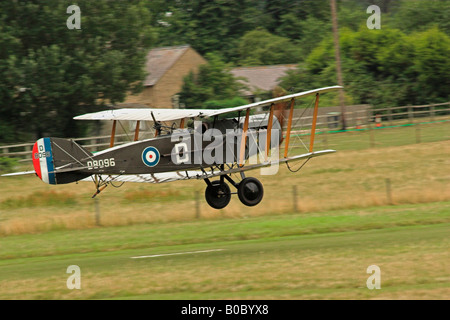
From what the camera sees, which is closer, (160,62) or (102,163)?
(102,163)

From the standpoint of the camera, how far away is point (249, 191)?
2017 centimetres

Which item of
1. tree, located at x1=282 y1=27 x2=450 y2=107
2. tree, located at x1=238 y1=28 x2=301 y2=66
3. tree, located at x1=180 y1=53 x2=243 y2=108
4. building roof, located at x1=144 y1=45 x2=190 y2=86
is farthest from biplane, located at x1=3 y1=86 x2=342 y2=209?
tree, located at x1=238 y1=28 x2=301 y2=66

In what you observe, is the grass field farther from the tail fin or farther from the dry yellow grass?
the tail fin

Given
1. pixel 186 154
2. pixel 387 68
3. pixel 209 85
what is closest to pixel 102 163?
pixel 186 154

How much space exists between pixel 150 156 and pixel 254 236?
215 inches

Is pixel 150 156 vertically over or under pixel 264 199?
over

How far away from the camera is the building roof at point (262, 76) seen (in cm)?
6381

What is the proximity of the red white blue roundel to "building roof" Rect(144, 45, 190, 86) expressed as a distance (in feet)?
127

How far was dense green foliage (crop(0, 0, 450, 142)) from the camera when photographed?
140 feet

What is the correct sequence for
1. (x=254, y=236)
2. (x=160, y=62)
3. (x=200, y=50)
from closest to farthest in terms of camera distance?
1. (x=254, y=236)
2. (x=160, y=62)
3. (x=200, y=50)

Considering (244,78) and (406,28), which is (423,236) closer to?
(244,78)

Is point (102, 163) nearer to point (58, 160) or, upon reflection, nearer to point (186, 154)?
point (58, 160)

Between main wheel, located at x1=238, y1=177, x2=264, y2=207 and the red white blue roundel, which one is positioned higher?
the red white blue roundel
